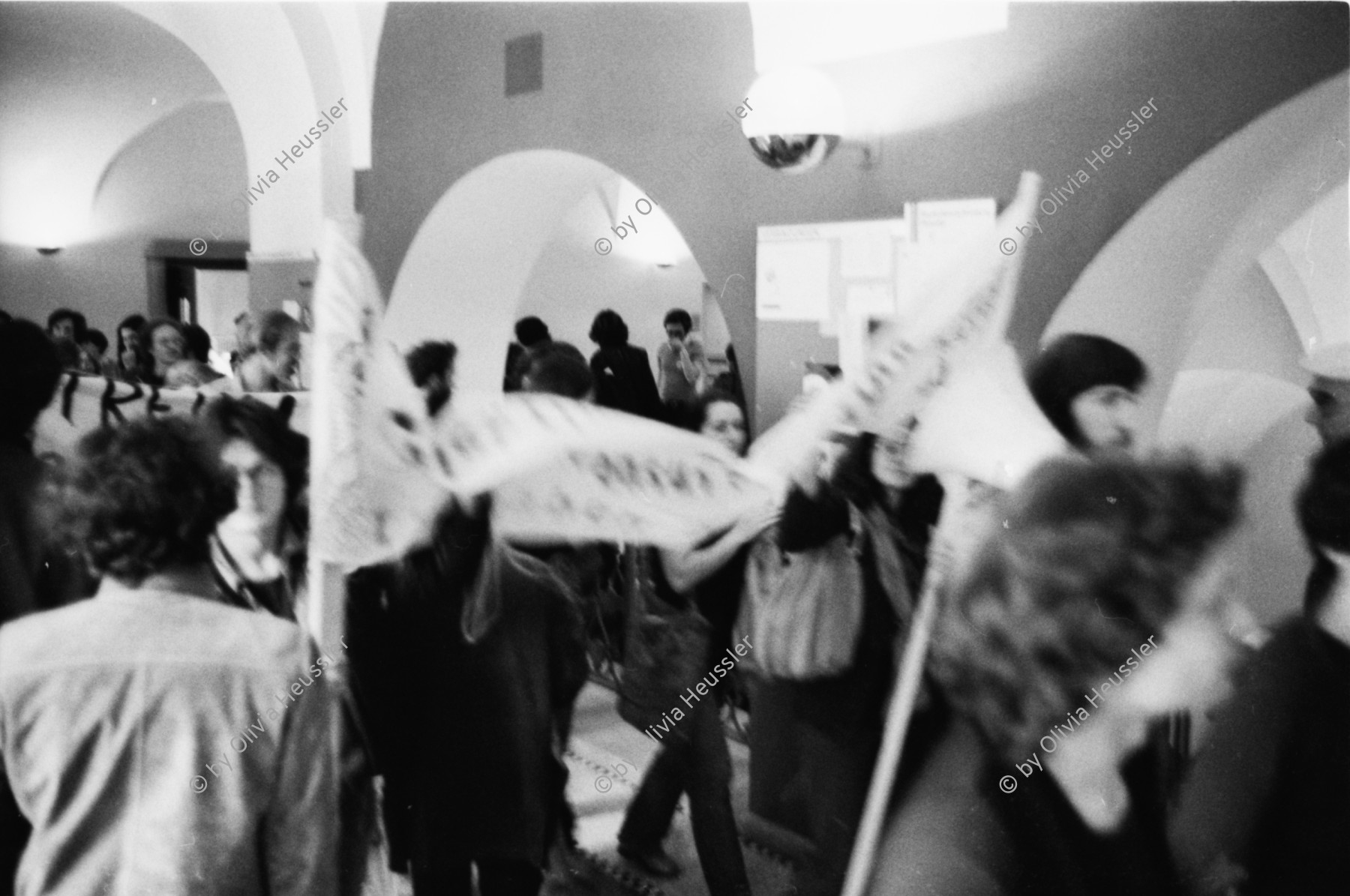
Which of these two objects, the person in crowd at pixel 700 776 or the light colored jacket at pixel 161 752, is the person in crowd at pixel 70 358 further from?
the person in crowd at pixel 700 776

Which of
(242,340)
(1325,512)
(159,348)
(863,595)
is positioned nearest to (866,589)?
(863,595)

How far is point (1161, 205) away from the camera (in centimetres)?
170

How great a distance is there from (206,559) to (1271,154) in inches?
63.8

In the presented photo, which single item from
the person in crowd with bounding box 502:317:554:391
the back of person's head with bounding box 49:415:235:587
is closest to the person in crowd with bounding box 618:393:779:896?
the person in crowd with bounding box 502:317:554:391

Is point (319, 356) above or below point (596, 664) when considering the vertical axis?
above

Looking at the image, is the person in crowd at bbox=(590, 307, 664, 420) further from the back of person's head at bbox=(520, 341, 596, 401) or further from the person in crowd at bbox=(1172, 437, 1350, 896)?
the person in crowd at bbox=(1172, 437, 1350, 896)

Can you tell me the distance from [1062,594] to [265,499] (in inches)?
51.5

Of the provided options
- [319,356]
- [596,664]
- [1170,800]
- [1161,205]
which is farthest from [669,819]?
[1161,205]

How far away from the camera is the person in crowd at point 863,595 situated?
1839 millimetres

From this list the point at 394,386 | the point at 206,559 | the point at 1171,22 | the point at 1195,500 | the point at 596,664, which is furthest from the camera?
the point at 596,664

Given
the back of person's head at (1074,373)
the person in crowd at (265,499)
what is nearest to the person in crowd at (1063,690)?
the back of person's head at (1074,373)

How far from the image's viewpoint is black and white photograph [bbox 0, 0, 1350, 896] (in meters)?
1.54

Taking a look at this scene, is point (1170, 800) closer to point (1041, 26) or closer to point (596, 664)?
point (596, 664)

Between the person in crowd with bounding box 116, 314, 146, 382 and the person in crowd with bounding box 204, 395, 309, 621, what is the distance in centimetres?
16
